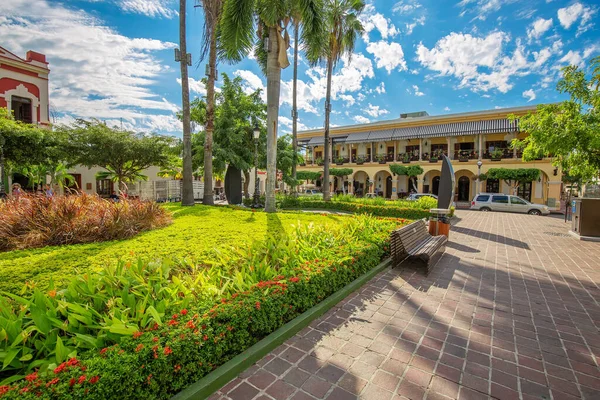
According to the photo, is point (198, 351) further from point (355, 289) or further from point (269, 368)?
point (355, 289)

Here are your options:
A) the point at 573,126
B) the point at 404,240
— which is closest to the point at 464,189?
the point at 573,126

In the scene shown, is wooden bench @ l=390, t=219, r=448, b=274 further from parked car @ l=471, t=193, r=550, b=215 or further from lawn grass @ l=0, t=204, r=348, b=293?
parked car @ l=471, t=193, r=550, b=215

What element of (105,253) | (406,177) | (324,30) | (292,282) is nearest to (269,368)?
(292,282)

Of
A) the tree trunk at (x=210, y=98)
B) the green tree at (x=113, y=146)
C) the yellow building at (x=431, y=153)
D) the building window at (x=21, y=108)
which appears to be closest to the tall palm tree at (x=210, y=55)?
the tree trunk at (x=210, y=98)

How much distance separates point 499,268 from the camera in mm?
5957

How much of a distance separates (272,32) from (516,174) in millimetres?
22529

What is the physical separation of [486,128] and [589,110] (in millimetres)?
15036

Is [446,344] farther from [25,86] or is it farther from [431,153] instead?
[431,153]

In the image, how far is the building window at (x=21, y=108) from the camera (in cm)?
1994

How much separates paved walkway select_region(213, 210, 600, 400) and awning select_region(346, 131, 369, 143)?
2622 centimetres

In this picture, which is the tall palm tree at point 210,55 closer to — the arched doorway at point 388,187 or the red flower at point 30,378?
the red flower at point 30,378

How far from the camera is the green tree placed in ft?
51.4

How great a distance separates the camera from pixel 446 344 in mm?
3088

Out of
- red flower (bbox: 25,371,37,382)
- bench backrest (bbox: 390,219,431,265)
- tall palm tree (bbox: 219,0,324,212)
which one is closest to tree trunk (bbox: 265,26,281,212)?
tall palm tree (bbox: 219,0,324,212)
